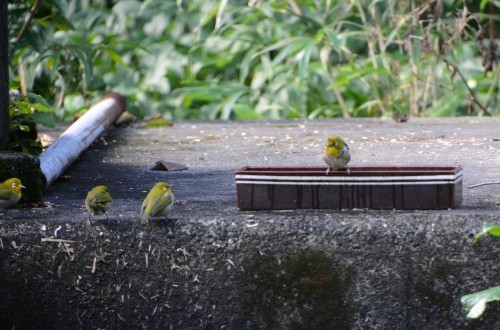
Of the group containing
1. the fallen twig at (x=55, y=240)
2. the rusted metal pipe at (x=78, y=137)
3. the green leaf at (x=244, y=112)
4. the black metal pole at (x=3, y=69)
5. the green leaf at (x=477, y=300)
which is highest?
the black metal pole at (x=3, y=69)

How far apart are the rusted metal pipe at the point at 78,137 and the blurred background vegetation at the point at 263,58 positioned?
29 cm

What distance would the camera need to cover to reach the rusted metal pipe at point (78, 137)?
377 cm

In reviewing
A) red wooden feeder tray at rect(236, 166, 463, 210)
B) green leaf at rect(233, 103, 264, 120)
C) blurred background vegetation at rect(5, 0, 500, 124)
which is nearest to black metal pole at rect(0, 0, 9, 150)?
red wooden feeder tray at rect(236, 166, 463, 210)

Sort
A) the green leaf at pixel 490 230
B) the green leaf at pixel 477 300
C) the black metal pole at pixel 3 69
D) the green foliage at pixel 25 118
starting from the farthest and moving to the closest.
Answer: the green foliage at pixel 25 118 → the black metal pole at pixel 3 69 → the green leaf at pixel 490 230 → the green leaf at pixel 477 300

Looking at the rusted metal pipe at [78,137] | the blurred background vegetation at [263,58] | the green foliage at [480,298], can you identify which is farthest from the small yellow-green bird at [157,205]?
the blurred background vegetation at [263,58]

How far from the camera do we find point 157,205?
279 cm

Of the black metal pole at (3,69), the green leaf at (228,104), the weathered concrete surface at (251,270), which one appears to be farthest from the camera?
the green leaf at (228,104)

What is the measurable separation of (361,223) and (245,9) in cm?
465

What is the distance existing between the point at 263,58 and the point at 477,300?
5856mm

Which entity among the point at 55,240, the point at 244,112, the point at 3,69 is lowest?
the point at 55,240

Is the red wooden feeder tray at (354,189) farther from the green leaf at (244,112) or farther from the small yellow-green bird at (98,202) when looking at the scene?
the green leaf at (244,112)

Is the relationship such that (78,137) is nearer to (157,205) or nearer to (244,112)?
(157,205)

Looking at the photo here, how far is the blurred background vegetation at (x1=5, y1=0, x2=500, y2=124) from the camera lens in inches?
247

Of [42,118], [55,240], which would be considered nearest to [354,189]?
[55,240]
